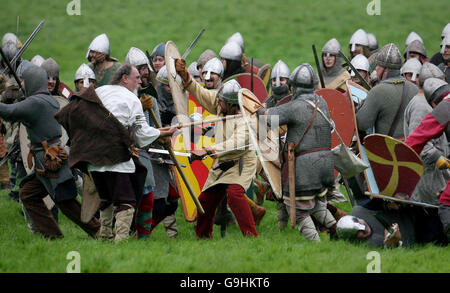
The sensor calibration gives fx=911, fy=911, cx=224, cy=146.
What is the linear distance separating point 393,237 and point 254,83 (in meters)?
3.22

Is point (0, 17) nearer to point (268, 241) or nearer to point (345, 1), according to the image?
point (345, 1)

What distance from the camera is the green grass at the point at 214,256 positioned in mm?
6566

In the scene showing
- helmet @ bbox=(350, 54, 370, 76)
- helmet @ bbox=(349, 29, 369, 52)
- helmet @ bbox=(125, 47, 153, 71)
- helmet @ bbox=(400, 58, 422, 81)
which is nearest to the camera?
helmet @ bbox=(400, 58, 422, 81)

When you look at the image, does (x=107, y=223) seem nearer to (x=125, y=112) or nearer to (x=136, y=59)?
(x=125, y=112)

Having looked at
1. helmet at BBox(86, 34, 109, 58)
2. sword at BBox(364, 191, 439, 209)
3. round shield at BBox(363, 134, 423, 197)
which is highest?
helmet at BBox(86, 34, 109, 58)

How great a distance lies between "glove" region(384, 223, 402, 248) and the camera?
23.8ft

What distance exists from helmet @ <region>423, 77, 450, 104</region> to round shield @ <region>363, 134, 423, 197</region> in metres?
0.63

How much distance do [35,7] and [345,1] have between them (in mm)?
8947

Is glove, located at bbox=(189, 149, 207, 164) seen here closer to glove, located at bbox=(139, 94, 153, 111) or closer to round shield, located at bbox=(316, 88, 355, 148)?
glove, located at bbox=(139, 94, 153, 111)

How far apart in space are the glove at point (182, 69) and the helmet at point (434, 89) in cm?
213

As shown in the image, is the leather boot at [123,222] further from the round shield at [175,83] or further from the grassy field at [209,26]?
the round shield at [175,83]

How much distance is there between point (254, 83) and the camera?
9984 mm

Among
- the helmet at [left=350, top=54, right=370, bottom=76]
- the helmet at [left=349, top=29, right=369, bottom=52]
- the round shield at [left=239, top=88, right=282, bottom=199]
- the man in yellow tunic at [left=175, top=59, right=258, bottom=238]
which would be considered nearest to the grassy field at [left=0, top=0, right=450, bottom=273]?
the man in yellow tunic at [left=175, top=59, right=258, bottom=238]

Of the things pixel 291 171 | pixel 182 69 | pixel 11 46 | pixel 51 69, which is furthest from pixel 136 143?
pixel 11 46
